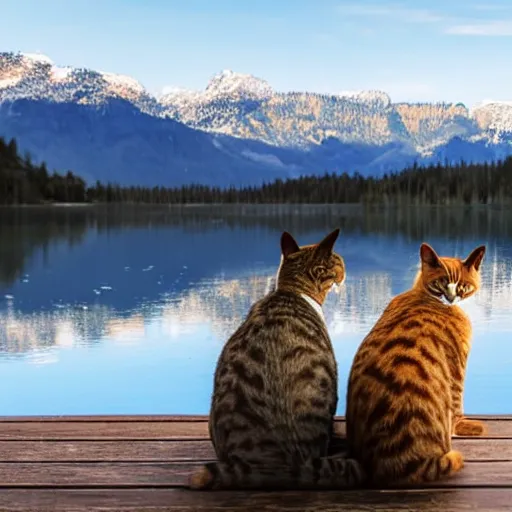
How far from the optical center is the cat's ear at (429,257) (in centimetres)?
280

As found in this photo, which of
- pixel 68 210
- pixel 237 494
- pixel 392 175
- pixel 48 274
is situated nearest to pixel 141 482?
pixel 237 494

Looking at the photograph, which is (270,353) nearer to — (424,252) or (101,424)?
(424,252)

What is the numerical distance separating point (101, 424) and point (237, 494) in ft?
3.37

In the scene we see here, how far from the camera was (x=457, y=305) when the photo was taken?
285 centimetres

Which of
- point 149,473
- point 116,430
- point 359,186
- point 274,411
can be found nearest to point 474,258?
point 274,411

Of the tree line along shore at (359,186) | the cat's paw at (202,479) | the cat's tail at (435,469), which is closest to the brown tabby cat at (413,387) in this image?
the cat's tail at (435,469)

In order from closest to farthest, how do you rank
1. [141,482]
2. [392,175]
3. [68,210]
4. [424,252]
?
[141,482]
[424,252]
[392,175]
[68,210]

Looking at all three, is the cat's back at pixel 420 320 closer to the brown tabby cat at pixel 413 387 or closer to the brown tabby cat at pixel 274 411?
the brown tabby cat at pixel 413 387

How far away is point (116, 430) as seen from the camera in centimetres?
318

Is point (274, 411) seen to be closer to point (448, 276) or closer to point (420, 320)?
point (420, 320)

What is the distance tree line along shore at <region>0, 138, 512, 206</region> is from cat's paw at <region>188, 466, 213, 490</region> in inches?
2697

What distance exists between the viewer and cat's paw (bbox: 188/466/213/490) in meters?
2.46

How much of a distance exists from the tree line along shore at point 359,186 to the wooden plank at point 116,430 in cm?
6772

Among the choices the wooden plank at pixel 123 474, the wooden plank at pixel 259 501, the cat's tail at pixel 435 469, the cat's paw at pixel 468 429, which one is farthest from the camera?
the cat's paw at pixel 468 429
